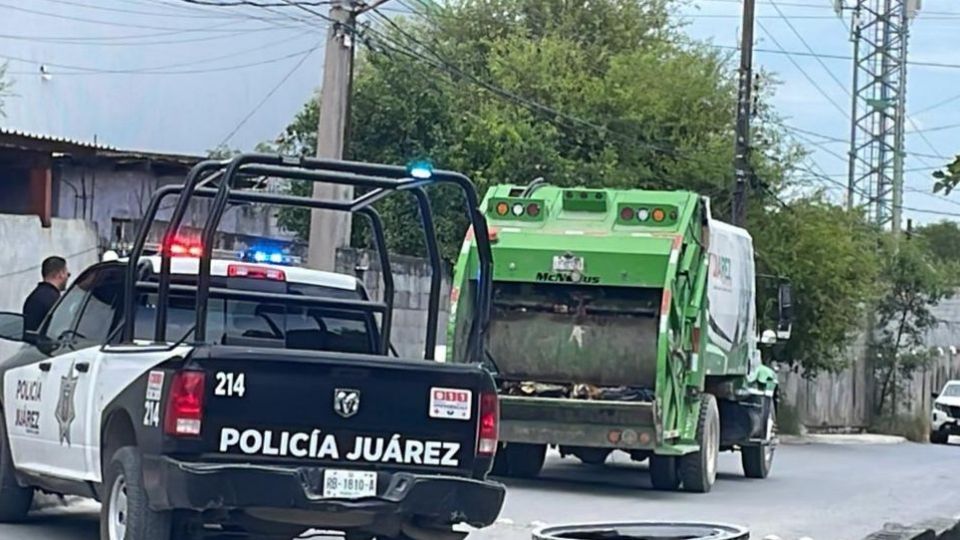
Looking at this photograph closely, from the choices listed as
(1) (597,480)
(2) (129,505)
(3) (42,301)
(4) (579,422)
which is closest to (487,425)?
(2) (129,505)

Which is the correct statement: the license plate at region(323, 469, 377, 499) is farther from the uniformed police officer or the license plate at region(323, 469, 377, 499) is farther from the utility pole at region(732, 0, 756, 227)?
the utility pole at region(732, 0, 756, 227)

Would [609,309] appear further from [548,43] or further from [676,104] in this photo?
[548,43]

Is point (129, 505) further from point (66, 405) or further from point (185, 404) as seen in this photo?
point (66, 405)

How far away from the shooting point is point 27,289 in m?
19.8

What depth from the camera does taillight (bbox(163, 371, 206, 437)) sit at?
845 centimetres

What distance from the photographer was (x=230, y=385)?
8.52 metres

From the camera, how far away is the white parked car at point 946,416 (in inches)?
1594

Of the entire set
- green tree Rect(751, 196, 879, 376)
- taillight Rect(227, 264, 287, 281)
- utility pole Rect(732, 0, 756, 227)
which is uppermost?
utility pole Rect(732, 0, 756, 227)

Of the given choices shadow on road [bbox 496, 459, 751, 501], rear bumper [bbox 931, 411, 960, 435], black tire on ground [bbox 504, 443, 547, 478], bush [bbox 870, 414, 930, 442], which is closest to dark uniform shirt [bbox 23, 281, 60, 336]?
shadow on road [bbox 496, 459, 751, 501]

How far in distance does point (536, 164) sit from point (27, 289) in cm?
1479

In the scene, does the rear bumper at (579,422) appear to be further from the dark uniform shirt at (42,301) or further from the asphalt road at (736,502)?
the dark uniform shirt at (42,301)

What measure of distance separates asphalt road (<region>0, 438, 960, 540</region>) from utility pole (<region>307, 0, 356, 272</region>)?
3.90 m

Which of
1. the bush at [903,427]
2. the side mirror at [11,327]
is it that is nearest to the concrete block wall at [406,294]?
the side mirror at [11,327]

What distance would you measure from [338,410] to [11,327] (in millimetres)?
3222
